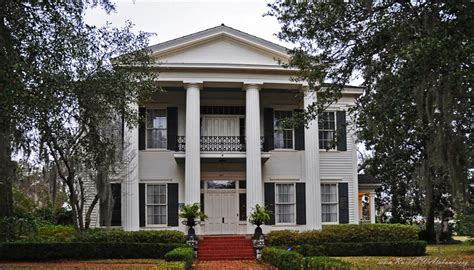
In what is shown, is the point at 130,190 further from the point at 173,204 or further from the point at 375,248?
the point at 375,248

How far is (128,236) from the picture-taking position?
907 inches

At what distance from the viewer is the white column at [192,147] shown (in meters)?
25.1

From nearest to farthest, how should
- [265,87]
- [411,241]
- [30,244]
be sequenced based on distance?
1. [30,244]
2. [411,241]
3. [265,87]

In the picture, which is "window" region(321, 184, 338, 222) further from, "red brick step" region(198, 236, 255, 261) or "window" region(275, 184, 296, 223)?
"red brick step" region(198, 236, 255, 261)

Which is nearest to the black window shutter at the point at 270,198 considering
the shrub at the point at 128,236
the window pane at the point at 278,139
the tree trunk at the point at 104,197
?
the window pane at the point at 278,139

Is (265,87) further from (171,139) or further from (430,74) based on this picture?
(430,74)

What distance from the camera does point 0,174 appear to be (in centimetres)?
1792

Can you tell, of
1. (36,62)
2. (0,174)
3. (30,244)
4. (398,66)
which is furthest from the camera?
(30,244)

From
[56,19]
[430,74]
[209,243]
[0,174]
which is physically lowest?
[209,243]

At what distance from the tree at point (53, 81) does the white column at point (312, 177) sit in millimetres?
11973

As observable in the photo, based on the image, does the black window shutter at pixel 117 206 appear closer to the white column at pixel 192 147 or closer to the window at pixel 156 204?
the window at pixel 156 204

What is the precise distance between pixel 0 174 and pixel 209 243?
366 inches

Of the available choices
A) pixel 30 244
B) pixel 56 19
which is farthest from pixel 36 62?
pixel 30 244

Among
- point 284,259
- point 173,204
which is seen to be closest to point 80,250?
point 173,204
